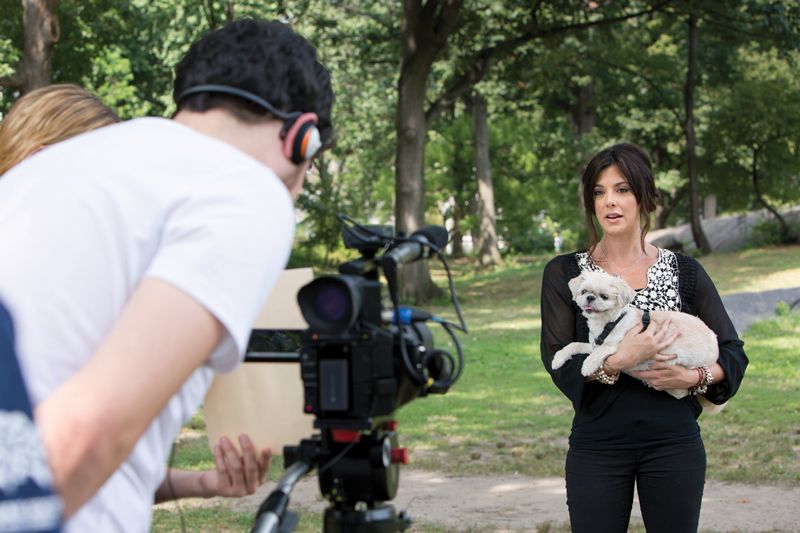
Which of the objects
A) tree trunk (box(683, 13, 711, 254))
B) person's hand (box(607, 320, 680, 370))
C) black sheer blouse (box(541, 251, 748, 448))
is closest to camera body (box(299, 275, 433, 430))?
person's hand (box(607, 320, 680, 370))

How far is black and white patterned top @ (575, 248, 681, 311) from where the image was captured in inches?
177

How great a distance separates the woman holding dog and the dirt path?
3.11m

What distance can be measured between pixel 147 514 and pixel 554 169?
37293mm

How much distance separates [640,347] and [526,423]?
764cm

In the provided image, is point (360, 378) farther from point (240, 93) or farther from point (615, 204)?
point (615, 204)

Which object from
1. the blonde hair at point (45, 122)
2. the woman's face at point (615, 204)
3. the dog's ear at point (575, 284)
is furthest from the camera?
the woman's face at point (615, 204)

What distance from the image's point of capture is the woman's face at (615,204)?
4590 mm

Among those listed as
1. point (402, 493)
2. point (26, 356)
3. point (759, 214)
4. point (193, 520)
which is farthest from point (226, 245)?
point (759, 214)

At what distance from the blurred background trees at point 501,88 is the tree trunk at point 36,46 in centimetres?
3

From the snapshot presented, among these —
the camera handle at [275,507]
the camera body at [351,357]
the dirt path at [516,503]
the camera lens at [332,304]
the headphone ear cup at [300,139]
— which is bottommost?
the dirt path at [516,503]

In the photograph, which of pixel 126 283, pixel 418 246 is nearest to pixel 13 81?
pixel 418 246

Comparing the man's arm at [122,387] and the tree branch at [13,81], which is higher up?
the tree branch at [13,81]

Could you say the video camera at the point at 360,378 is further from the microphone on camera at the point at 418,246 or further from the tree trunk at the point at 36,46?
the tree trunk at the point at 36,46

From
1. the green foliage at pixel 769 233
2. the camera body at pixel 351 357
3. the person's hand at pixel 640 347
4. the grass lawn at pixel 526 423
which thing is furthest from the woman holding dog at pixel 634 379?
the green foliage at pixel 769 233
